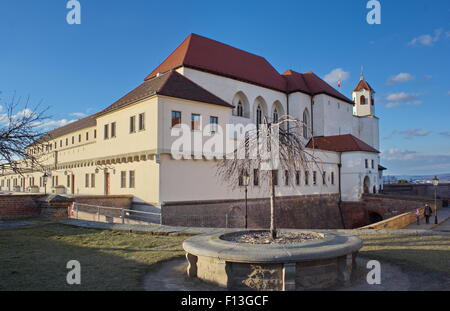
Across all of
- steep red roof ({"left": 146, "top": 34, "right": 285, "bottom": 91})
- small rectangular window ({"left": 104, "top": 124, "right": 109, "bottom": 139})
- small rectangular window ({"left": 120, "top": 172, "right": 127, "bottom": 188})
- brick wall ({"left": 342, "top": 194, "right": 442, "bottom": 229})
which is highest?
steep red roof ({"left": 146, "top": 34, "right": 285, "bottom": 91})

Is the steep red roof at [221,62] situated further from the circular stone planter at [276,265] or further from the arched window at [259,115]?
the circular stone planter at [276,265]

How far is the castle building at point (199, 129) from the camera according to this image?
22.5m

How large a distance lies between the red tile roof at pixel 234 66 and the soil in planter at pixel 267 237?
23054 mm

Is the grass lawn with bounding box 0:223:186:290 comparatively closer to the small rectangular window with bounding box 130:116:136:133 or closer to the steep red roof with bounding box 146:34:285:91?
the small rectangular window with bounding box 130:116:136:133

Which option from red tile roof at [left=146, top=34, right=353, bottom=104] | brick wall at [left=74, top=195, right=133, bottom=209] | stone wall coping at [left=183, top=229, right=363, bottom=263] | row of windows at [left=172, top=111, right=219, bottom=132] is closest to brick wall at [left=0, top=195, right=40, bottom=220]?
brick wall at [left=74, top=195, right=133, bottom=209]

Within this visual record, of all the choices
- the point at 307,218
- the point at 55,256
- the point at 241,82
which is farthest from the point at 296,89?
the point at 55,256

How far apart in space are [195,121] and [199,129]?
59 centimetres

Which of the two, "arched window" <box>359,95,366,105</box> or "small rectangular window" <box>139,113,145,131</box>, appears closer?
"small rectangular window" <box>139,113,145,131</box>

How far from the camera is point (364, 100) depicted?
5812cm

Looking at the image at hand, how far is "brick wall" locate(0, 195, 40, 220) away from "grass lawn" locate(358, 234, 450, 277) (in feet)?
50.3

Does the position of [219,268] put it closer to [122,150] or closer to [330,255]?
[330,255]

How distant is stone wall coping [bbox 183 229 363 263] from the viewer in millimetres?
6266
